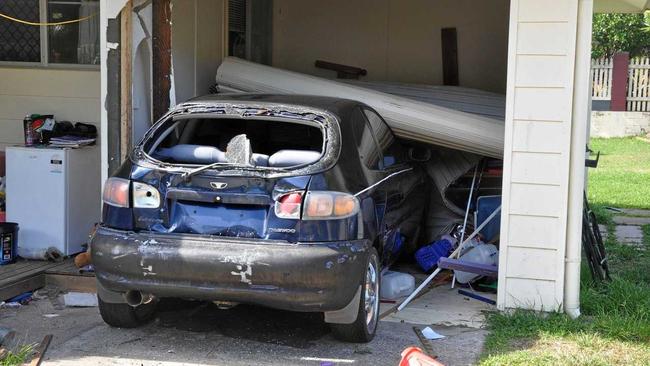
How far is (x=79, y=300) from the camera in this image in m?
7.03

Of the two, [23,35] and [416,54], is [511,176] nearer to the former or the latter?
[416,54]

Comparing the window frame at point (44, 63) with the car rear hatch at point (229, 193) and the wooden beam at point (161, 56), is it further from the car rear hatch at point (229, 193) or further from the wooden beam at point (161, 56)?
the car rear hatch at point (229, 193)

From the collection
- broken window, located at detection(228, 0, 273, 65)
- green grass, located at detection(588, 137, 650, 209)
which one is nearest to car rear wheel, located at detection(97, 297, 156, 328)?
broken window, located at detection(228, 0, 273, 65)

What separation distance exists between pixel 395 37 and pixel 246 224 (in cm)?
617

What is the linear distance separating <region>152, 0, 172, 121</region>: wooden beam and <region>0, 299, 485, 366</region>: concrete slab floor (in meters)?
1.88

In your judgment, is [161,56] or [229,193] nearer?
[229,193]

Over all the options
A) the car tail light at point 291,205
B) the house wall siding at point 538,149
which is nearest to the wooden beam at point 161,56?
the car tail light at point 291,205

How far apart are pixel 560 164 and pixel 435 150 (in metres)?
2.25

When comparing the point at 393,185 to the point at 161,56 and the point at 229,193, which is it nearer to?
the point at 229,193

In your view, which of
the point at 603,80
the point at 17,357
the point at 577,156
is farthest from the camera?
the point at 603,80

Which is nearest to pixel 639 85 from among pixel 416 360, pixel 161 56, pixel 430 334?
pixel 161 56

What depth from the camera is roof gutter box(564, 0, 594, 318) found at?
654cm

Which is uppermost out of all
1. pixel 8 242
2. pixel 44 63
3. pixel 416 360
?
pixel 44 63

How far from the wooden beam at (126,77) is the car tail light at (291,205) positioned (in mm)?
2321
